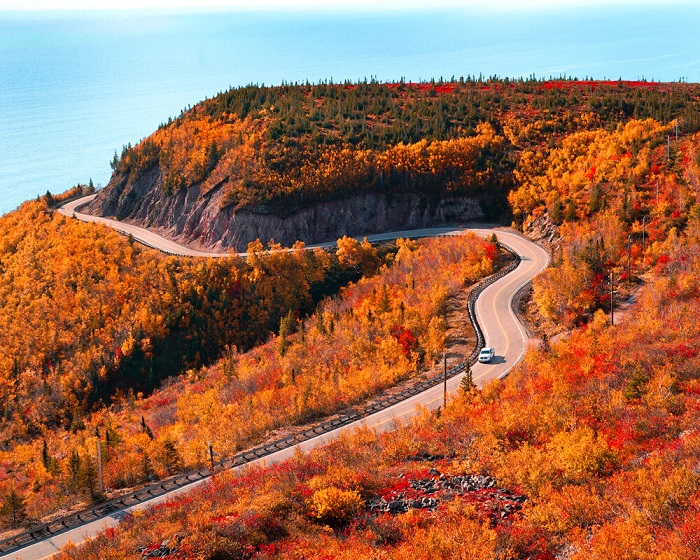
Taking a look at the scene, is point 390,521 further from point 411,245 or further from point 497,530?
point 411,245

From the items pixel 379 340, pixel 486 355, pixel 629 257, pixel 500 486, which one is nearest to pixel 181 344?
pixel 379 340

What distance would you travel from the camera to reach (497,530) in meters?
26.3

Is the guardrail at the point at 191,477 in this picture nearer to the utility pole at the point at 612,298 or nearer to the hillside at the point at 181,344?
the hillside at the point at 181,344

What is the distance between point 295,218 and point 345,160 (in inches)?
453

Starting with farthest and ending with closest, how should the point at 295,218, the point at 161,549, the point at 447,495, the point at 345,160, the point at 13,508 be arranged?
the point at 345,160, the point at 295,218, the point at 13,508, the point at 447,495, the point at 161,549

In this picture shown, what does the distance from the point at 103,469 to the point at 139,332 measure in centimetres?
3499

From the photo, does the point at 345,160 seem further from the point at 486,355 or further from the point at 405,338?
the point at 486,355

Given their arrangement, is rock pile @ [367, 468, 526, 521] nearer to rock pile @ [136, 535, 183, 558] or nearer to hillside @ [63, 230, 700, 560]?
hillside @ [63, 230, 700, 560]

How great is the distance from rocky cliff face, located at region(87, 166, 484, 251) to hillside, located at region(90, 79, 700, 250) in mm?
156

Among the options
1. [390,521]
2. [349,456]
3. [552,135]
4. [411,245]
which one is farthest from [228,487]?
[552,135]

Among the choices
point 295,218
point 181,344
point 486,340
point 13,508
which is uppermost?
point 295,218

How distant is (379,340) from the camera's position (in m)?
60.3

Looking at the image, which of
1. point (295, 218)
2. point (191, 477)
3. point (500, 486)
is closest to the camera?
point (500, 486)

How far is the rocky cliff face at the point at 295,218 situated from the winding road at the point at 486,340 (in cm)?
258
